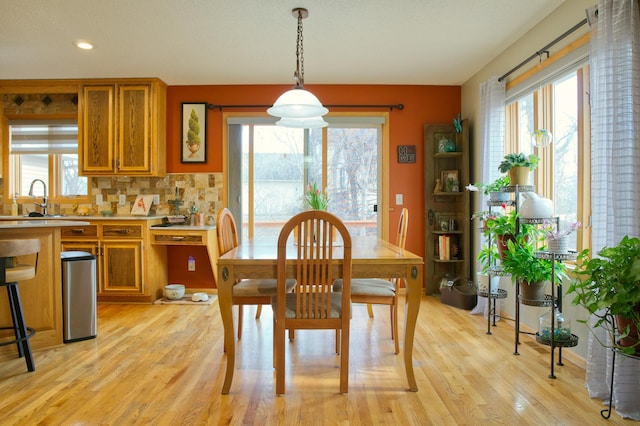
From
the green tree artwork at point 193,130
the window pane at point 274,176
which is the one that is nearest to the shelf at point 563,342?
the window pane at point 274,176

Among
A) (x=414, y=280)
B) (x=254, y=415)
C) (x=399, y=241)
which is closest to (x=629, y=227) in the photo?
(x=414, y=280)

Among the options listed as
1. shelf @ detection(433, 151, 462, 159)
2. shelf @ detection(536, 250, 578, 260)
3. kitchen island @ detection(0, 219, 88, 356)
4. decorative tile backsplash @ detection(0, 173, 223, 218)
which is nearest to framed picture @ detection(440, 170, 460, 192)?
shelf @ detection(433, 151, 462, 159)

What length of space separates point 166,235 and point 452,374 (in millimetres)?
3072

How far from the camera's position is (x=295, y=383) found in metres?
2.31

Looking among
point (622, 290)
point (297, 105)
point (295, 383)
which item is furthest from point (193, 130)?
point (622, 290)

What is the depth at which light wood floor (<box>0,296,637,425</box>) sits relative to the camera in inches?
76.7

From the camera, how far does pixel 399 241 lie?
295 cm

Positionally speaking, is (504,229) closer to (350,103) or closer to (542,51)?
(542,51)

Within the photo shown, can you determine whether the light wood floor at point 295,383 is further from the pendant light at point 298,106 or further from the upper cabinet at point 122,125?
the upper cabinet at point 122,125

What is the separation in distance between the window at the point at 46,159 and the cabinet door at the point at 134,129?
2.59ft

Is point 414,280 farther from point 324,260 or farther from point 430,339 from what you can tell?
point 430,339

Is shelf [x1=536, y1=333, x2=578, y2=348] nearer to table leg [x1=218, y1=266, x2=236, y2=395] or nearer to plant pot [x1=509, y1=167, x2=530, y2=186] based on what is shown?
plant pot [x1=509, y1=167, x2=530, y2=186]

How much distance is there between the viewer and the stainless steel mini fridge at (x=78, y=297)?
9.78 feet

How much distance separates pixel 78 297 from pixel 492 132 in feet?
12.0
